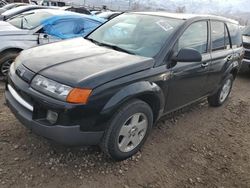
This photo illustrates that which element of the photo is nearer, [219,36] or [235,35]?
[219,36]

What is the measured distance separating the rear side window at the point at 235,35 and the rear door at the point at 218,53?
0.58ft

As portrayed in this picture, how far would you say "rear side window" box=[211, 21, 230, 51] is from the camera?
462 cm

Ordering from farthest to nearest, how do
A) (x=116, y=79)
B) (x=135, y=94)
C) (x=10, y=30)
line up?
(x=10, y=30), (x=135, y=94), (x=116, y=79)

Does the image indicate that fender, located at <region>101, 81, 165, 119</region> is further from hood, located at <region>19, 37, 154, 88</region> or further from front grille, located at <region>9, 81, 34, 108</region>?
front grille, located at <region>9, 81, 34, 108</region>

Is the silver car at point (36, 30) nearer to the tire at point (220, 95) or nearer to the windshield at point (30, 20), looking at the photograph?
the windshield at point (30, 20)

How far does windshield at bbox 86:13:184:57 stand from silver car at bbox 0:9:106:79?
2.17 meters

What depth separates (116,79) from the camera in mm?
3033

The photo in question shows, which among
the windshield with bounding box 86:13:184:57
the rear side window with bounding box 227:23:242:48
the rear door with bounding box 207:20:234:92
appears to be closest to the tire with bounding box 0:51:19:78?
the windshield with bounding box 86:13:184:57

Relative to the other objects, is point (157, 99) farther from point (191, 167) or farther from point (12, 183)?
point (12, 183)

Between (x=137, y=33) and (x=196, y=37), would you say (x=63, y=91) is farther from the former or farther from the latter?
(x=196, y=37)

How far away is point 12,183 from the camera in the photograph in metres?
2.94

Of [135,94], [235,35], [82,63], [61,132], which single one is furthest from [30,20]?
[61,132]

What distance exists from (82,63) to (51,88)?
50 centimetres

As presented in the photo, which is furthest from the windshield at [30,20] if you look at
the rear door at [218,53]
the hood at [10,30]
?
the rear door at [218,53]
